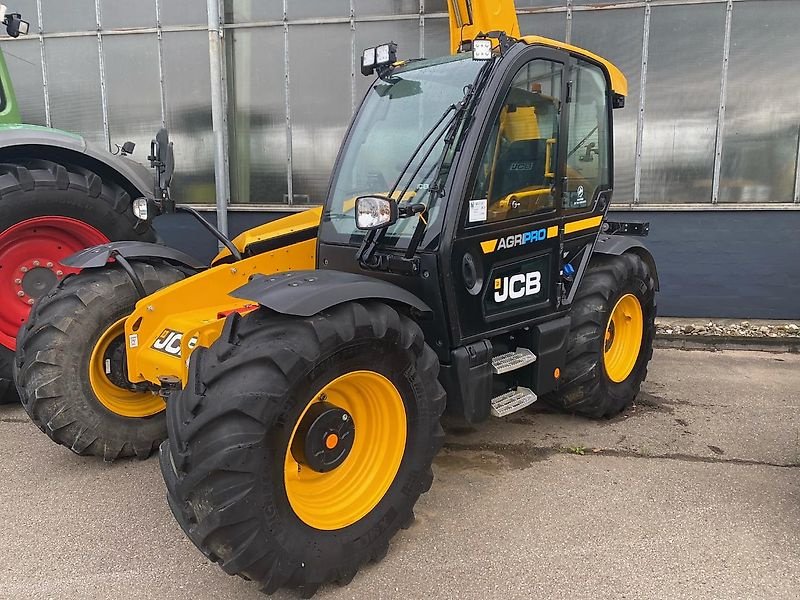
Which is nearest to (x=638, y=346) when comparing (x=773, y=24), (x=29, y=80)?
(x=773, y=24)

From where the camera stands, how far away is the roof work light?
11.3ft

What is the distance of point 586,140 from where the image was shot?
3871mm

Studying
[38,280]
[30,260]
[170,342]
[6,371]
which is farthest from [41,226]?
[170,342]

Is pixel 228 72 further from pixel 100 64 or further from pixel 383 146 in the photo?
pixel 383 146

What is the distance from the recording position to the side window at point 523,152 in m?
3.14

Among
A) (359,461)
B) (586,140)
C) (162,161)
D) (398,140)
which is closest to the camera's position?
(359,461)

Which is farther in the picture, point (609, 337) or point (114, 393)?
point (609, 337)

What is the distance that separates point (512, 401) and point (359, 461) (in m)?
1.04

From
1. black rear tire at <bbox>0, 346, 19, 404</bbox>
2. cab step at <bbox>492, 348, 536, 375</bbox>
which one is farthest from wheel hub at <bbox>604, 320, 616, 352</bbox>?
black rear tire at <bbox>0, 346, 19, 404</bbox>

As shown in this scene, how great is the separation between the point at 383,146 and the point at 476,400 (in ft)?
4.70

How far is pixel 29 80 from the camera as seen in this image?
7.82 metres

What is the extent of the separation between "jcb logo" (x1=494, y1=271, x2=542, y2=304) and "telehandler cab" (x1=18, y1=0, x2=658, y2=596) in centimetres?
1

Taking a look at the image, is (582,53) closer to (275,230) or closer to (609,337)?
(609,337)

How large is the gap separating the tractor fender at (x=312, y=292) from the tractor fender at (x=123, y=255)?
4.19ft
